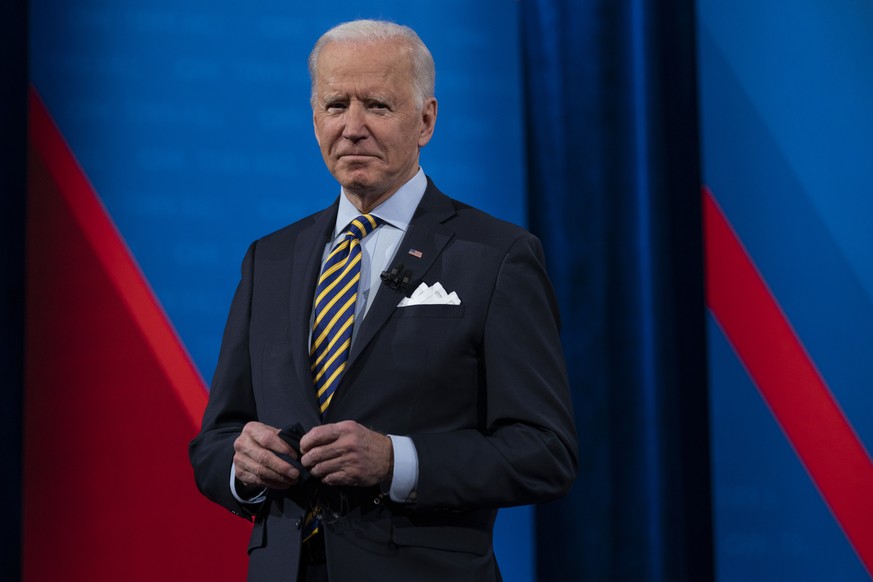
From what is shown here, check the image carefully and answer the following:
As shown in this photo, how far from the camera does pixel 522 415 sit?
160 cm

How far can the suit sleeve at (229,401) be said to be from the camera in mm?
1700

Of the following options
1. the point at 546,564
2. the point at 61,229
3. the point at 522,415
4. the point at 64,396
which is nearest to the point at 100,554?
the point at 64,396

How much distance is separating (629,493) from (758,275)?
0.69 meters

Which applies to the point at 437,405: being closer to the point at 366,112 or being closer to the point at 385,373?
the point at 385,373

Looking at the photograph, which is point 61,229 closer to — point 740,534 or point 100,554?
point 100,554

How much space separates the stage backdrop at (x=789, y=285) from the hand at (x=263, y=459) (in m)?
1.55

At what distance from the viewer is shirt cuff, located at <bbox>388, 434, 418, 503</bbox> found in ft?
4.95

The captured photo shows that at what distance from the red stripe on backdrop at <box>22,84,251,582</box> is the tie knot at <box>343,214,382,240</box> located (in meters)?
1.12

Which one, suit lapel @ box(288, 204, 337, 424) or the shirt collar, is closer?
suit lapel @ box(288, 204, 337, 424)

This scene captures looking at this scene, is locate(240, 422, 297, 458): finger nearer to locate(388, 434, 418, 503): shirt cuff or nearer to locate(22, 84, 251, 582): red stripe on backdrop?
locate(388, 434, 418, 503): shirt cuff

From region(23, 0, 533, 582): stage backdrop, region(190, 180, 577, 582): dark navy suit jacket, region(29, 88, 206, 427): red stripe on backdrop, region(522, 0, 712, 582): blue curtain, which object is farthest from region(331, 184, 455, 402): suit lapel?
region(29, 88, 206, 427): red stripe on backdrop

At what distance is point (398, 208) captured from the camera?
1.75m

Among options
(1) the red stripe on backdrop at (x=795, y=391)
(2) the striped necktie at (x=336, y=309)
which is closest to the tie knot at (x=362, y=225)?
(2) the striped necktie at (x=336, y=309)

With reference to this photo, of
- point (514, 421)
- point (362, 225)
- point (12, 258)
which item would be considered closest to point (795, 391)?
point (514, 421)
